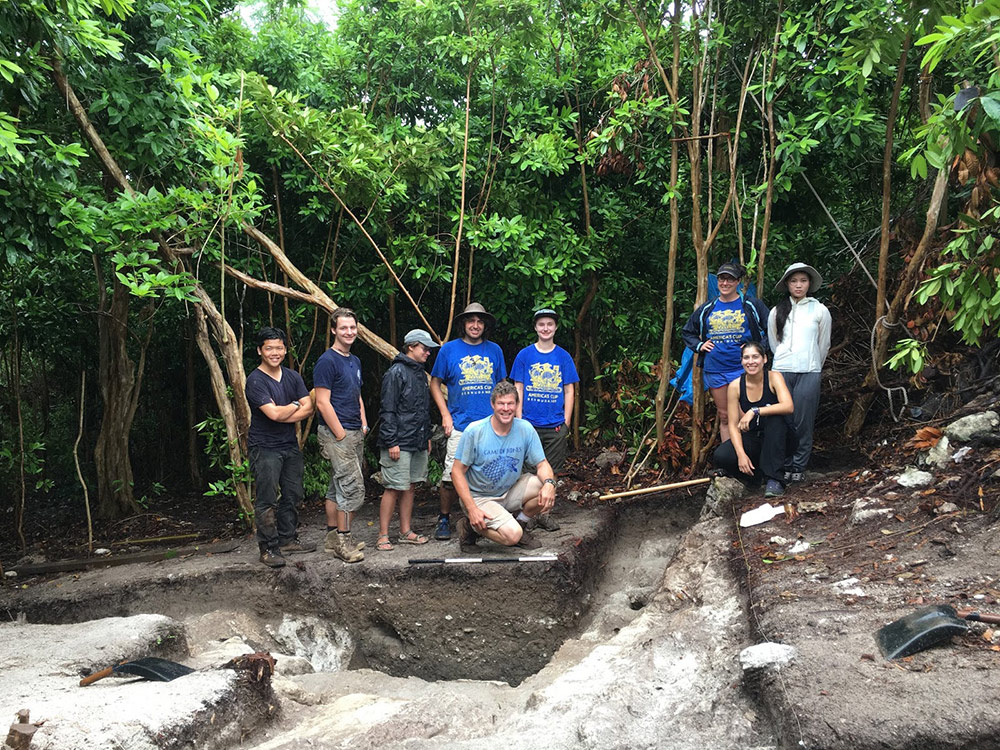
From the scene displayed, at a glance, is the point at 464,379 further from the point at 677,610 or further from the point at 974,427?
the point at 974,427

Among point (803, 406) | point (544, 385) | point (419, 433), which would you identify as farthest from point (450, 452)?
point (803, 406)

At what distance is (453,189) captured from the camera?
762cm

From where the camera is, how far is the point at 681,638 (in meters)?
4.02

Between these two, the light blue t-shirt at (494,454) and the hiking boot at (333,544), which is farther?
the hiking boot at (333,544)

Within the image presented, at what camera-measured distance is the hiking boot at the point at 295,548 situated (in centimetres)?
613

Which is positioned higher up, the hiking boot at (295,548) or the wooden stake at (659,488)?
the wooden stake at (659,488)

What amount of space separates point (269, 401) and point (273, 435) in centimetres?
27

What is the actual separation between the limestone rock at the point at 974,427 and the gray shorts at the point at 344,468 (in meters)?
4.09

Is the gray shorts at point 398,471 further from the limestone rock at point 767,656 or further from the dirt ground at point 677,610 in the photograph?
the limestone rock at point 767,656

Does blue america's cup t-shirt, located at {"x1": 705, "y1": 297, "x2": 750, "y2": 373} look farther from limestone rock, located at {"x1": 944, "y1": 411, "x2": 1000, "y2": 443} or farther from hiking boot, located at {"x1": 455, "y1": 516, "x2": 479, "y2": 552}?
hiking boot, located at {"x1": 455, "y1": 516, "x2": 479, "y2": 552}

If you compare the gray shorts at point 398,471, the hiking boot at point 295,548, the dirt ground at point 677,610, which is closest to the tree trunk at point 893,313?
the dirt ground at point 677,610

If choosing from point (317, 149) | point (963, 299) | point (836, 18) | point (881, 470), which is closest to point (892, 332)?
point (881, 470)

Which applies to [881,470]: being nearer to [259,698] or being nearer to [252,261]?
[259,698]

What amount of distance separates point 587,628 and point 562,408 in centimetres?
177
